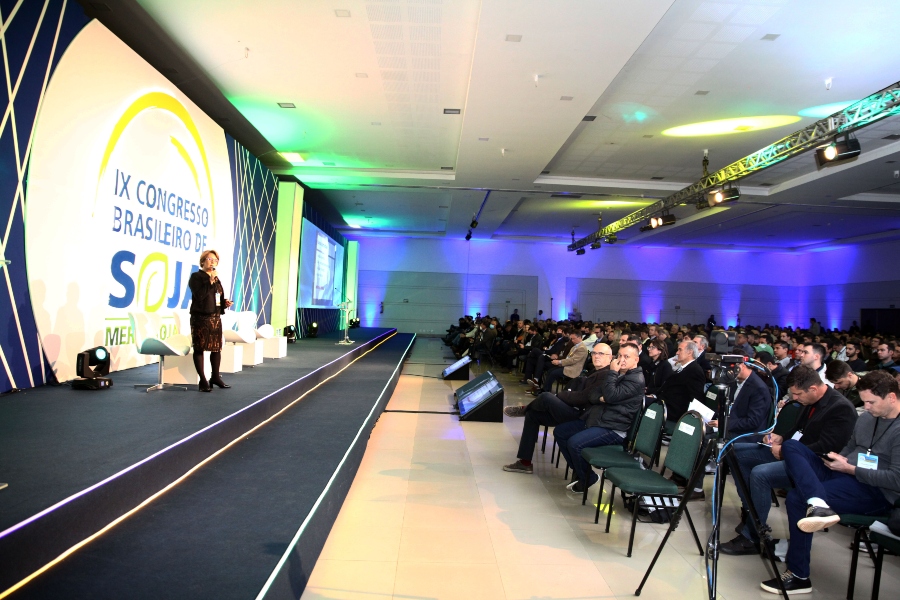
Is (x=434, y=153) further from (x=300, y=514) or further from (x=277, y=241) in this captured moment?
(x=300, y=514)

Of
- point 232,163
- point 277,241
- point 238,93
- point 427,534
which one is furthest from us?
point 277,241

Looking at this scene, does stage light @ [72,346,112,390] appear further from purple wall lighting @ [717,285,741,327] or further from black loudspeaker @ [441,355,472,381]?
purple wall lighting @ [717,285,741,327]

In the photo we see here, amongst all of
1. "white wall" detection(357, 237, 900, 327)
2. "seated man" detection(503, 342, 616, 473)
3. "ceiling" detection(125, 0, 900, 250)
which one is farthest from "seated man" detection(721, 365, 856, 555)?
"white wall" detection(357, 237, 900, 327)

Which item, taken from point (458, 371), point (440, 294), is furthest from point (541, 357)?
point (440, 294)

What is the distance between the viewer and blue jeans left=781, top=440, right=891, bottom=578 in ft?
8.79

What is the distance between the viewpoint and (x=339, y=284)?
18.1 m

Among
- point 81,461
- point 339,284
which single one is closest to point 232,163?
point 81,461

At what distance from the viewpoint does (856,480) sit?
279 centimetres

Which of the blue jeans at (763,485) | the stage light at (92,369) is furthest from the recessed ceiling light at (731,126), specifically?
the stage light at (92,369)

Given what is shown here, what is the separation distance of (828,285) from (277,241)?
18694mm

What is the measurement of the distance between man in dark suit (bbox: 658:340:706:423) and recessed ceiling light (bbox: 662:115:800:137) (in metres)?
4.36

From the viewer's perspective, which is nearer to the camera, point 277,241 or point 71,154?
point 71,154

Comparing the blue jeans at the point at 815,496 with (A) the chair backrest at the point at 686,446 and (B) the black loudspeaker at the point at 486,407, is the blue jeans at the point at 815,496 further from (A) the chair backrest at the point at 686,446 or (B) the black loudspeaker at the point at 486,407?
(B) the black loudspeaker at the point at 486,407

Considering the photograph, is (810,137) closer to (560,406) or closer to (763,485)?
(560,406)
